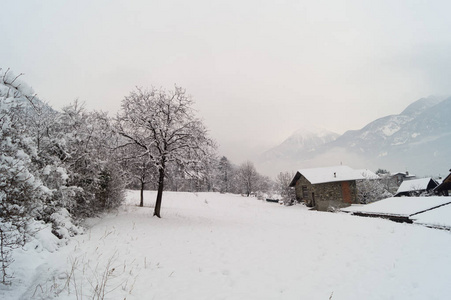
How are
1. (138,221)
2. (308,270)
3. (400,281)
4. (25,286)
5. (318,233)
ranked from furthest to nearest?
(138,221), (318,233), (308,270), (400,281), (25,286)

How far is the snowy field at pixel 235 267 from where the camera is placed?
476 cm

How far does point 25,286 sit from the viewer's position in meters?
4.50

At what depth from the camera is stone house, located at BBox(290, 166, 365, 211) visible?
114 feet

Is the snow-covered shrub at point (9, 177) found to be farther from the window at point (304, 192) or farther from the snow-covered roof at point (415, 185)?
the snow-covered roof at point (415, 185)

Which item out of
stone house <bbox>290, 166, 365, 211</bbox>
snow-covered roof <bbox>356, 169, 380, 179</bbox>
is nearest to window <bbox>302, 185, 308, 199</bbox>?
stone house <bbox>290, 166, 365, 211</bbox>

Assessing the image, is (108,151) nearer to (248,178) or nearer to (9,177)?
(9,177)

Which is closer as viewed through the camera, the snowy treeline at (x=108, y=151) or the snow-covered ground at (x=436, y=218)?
the snowy treeline at (x=108, y=151)

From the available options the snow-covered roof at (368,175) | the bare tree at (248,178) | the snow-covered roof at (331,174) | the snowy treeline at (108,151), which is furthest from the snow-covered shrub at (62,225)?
the bare tree at (248,178)

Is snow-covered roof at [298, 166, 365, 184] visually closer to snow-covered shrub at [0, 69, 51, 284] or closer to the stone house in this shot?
the stone house

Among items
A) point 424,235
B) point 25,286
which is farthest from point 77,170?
point 424,235

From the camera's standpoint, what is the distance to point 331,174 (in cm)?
3703

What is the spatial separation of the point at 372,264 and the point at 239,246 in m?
4.62

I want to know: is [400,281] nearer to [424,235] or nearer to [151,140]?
[424,235]

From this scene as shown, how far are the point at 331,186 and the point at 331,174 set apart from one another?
104 inches
